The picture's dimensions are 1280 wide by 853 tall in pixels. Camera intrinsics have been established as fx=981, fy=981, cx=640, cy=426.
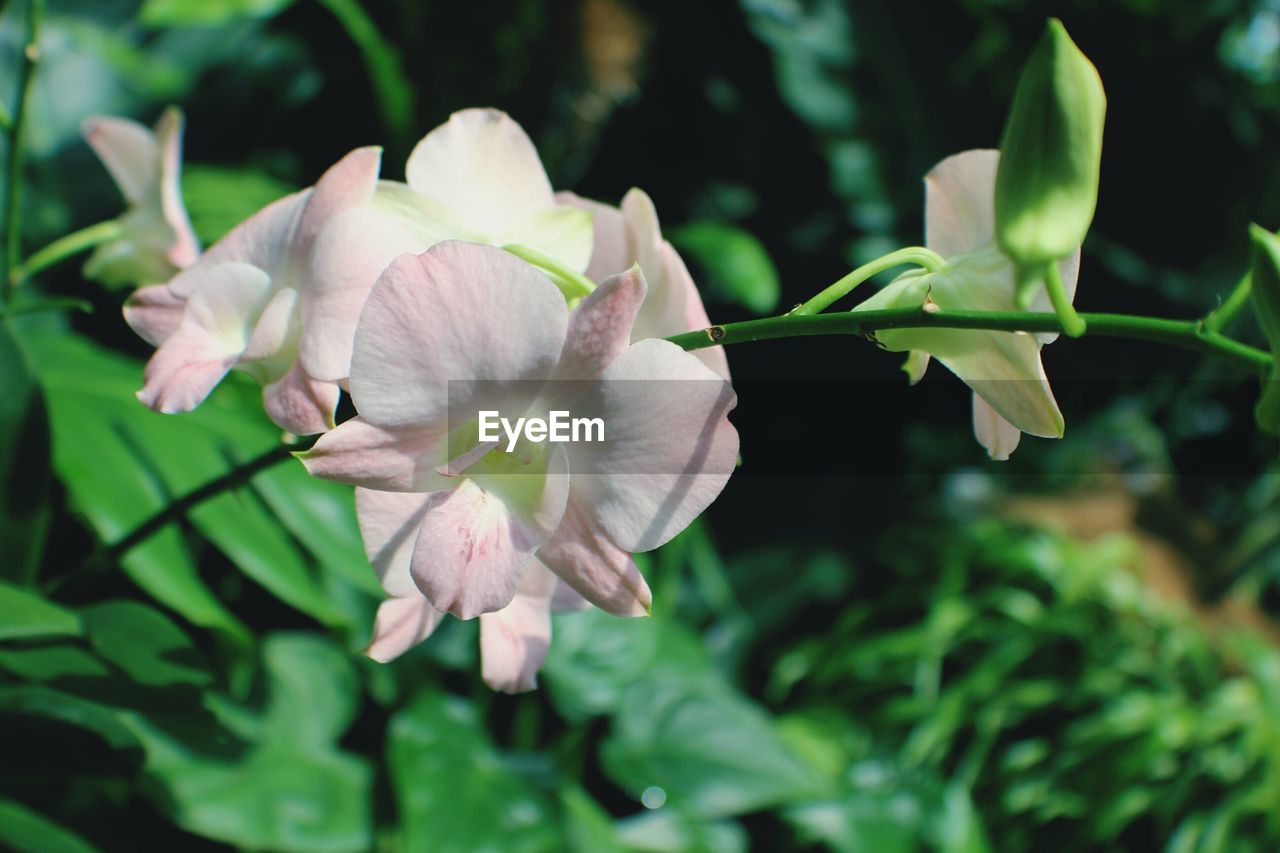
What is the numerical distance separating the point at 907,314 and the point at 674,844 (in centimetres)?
89

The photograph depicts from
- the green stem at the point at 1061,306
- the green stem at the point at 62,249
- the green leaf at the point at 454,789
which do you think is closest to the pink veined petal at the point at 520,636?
the green stem at the point at 1061,306

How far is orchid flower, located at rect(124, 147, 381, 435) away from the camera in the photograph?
0.35m

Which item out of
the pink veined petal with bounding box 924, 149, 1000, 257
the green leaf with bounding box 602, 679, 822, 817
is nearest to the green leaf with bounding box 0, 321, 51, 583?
the pink veined petal with bounding box 924, 149, 1000, 257

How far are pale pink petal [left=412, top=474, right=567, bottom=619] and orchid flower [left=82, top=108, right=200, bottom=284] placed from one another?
297 mm

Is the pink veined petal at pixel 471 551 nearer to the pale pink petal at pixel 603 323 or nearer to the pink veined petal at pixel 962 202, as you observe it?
the pale pink petal at pixel 603 323

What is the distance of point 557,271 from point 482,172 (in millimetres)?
73

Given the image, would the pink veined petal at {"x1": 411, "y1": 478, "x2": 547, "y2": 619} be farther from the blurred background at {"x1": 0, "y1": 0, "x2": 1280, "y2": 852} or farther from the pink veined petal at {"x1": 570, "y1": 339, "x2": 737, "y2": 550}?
the blurred background at {"x1": 0, "y1": 0, "x2": 1280, "y2": 852}

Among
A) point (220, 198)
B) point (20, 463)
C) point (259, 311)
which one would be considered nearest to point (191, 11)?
point (220, 198)

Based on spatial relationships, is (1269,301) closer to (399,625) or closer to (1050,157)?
(1050,157)

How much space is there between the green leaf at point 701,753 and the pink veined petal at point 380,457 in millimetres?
797

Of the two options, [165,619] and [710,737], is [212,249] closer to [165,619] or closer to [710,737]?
[165,619]

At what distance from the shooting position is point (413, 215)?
383 millimetres

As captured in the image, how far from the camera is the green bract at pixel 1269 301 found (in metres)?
0.30

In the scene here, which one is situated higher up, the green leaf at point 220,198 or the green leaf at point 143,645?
the green leaf at point 220,198
